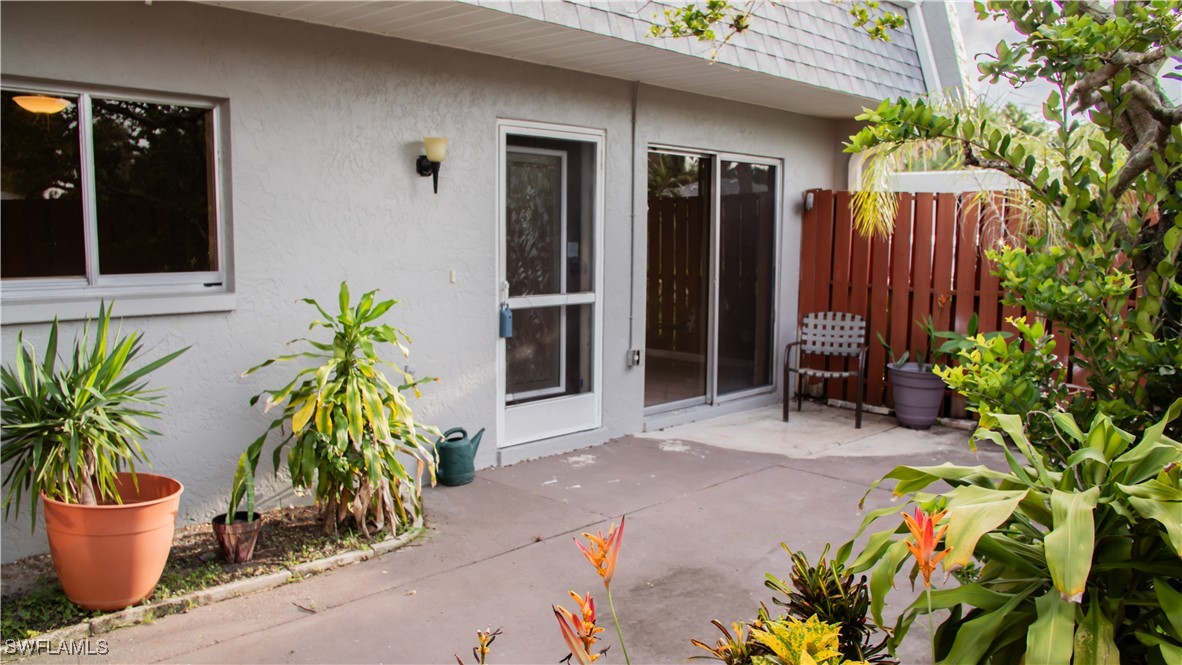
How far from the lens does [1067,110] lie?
321 centimetres

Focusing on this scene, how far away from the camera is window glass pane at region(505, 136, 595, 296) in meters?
6.59

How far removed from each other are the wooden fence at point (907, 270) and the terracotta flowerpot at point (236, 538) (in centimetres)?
601

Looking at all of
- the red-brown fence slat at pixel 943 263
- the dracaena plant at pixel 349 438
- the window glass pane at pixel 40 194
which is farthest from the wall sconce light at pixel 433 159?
the red-brown fence slat at pixel 943 263

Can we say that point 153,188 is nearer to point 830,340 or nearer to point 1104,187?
point 1104,187

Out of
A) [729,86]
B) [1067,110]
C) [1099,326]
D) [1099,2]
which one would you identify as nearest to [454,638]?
[1099,326]

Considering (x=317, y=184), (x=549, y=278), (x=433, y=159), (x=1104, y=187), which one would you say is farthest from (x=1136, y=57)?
(x=549, y=278)

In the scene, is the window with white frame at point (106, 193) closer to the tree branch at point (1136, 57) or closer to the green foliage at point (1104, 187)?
the green foliage at point (1104, 187)

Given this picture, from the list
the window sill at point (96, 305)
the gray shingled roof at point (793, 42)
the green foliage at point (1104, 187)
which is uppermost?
the gray shingled roof at point (793, 42)

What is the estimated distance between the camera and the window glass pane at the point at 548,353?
6668 millimetres

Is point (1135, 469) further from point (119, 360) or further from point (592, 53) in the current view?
point (592, 53)

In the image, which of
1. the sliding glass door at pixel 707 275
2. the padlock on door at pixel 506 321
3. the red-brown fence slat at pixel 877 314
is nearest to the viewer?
the padlock on door at pixel 506 321

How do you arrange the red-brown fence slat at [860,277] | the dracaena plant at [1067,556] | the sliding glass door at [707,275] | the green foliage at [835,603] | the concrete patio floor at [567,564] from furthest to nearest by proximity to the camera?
the red-brown fence slat at [860,277] → the sliding glass door at [707,275] → the concrete patio floor at [567,564] → the green foliage at [835,603] → the dracaena plant at [1067,556]

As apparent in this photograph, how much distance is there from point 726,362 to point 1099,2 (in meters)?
5.61

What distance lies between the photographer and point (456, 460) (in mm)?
5969
